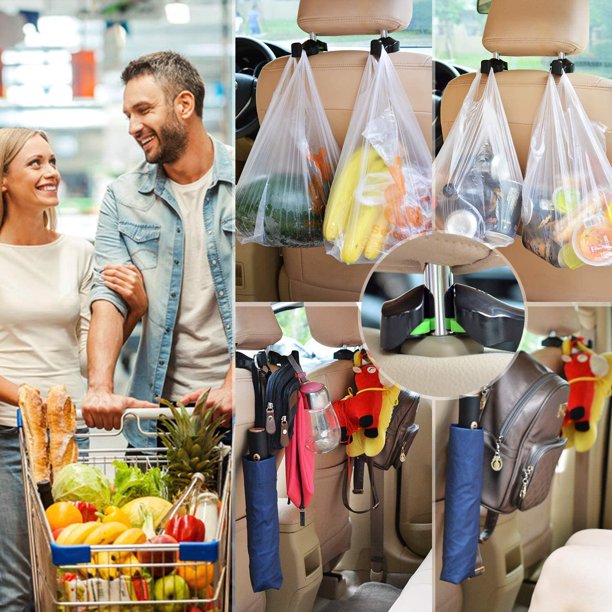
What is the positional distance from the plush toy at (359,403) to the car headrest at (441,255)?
0.28 meters

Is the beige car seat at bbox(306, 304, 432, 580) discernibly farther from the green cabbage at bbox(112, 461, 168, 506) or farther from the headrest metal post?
the green cabbage at bbox(112, 461, 168, 506)

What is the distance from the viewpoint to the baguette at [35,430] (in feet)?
7.22

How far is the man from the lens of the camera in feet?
7.53

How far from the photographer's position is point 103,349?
2318mm

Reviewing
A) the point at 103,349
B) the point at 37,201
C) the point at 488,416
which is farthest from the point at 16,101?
the point at 488,416

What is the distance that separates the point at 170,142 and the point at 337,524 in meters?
1.13

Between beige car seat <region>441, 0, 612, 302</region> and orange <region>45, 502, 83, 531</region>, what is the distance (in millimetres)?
1296

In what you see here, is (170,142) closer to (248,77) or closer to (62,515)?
(248,77)

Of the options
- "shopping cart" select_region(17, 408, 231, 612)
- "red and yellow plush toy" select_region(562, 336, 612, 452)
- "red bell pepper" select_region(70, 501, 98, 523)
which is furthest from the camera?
"red and yellow plush toy" select_region(562, 336, 612, 452)

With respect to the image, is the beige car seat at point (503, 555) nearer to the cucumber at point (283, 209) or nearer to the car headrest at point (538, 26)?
the cucumber at point (283, 209)

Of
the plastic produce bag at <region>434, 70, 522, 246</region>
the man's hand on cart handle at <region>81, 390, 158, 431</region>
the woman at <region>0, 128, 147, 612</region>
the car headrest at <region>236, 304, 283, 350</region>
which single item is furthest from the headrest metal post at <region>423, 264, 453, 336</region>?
the man's hand on cart handle at <region>81, 390, 158, 431</region>

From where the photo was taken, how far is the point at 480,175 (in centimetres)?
227

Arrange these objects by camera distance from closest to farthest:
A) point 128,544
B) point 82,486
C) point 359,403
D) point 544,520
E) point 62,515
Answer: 1. point 128,544
2. point 62,515
3. point 82,486
4. point 359,403
5. point 544,520

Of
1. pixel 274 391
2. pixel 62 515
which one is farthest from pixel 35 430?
pixel 274 391
